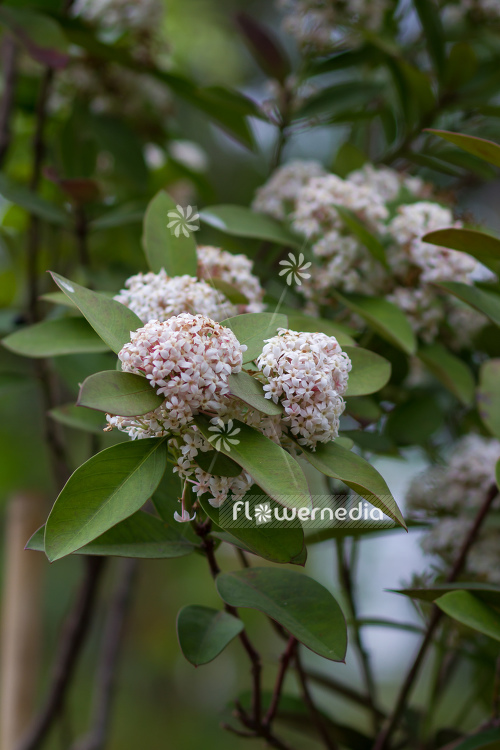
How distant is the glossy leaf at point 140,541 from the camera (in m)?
0.53

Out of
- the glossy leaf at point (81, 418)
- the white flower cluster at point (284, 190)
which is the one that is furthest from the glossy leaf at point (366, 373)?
the white flower cluster at point (284, 190)

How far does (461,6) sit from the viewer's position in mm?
1169

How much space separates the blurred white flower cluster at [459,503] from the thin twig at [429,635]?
0.08 m

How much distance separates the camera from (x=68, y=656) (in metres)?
1.13

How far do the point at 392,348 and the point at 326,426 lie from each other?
0.42 metres

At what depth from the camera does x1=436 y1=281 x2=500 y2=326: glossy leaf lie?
0.66 metres

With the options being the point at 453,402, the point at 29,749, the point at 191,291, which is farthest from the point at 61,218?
the point at 29,749

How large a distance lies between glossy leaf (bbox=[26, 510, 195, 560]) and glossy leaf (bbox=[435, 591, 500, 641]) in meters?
0.22

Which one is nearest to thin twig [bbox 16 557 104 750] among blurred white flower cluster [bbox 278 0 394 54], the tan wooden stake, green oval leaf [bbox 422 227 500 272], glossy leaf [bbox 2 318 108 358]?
the tan wooden stake

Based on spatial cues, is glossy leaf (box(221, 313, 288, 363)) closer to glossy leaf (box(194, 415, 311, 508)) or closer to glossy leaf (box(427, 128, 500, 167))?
glossy leaf (box(194, 415, 311, 508))

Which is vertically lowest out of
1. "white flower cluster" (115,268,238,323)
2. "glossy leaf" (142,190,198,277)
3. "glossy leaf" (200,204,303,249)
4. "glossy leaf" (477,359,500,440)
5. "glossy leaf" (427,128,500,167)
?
"glossy leaf" (477,359,500,440)

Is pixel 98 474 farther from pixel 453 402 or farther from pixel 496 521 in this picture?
pixel 453 402

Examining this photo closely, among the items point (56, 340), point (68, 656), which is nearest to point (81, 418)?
point (56, 340)

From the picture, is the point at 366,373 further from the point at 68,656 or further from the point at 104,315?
the point at 68,656
